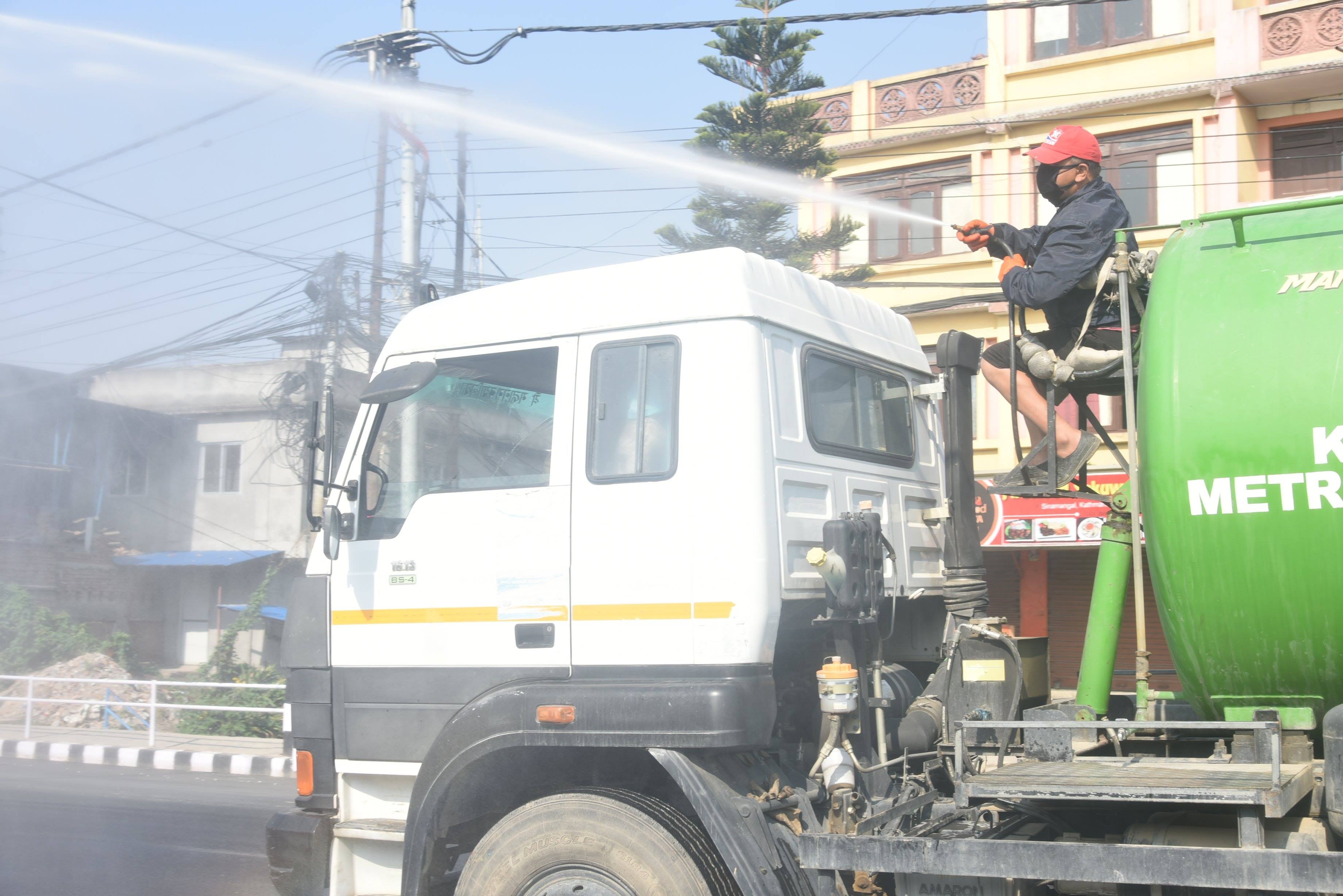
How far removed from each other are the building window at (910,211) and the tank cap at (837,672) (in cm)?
1493

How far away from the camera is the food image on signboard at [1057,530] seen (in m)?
15.8

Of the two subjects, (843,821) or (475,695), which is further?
(475,695)

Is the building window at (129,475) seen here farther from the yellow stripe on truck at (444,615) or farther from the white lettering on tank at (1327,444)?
the white lettering on tank at (1327,444)

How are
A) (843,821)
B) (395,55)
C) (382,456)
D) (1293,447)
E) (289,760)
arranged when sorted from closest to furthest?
(1293,447) → (843,821) → (382,456) → (289,760) → (395,55)

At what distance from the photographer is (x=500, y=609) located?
4359mm

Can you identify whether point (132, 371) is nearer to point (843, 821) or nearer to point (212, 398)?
point (212, 398)

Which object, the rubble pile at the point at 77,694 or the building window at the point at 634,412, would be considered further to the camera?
the rubble pile at the point at 77,694

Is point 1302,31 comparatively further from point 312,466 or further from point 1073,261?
point 312,466

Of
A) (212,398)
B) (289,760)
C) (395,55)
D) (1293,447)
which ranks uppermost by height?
(395,55)

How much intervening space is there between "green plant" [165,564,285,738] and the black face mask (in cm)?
1294

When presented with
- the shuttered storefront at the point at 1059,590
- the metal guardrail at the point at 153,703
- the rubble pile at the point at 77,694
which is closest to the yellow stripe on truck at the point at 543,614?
the shuttered storefront at the point at 1059,590

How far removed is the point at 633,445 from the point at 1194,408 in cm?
187

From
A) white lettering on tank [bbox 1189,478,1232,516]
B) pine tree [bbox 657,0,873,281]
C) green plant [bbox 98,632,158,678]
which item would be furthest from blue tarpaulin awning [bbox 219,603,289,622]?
white lettering on tank [bbox 1189,478,1232,516]

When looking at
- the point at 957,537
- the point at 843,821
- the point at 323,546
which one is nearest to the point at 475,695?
the point at 323,546
